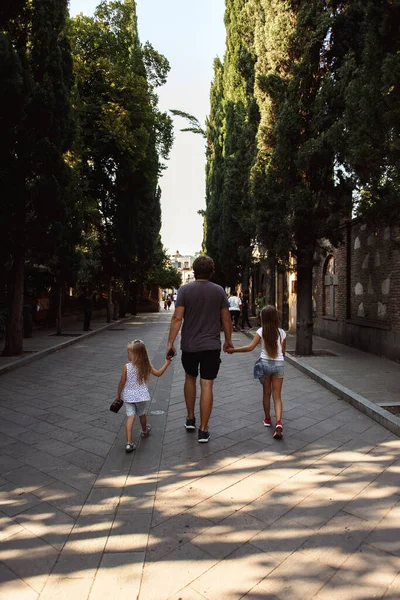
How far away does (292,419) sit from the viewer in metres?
5.71

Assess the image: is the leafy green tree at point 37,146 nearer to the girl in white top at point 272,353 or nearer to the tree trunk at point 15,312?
the tree trunk at point 15,312

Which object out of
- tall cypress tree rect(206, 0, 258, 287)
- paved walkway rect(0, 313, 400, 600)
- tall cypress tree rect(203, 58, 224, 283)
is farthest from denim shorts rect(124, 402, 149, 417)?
tall cypress tree rect(203, 58, 224, 283)

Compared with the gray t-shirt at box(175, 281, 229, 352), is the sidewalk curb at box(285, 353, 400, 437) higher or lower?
lower

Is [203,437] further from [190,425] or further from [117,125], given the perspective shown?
[117,125]

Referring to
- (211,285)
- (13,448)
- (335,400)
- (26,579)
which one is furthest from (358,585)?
(335,400)

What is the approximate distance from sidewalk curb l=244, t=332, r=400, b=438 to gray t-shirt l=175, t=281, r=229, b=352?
220cm

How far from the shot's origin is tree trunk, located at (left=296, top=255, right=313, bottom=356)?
11.3 m

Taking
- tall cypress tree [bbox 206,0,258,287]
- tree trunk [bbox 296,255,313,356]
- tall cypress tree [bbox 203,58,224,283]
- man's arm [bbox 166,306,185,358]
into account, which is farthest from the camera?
tall cypress tree [bbox 203,58,224,283]

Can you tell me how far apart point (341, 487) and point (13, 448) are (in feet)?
10.3

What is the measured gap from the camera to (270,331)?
16.7 ft

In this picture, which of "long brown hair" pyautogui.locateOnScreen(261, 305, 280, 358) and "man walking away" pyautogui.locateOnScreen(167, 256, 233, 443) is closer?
"man walking away" pyautogui.locateOnScreen(167, 256, 233, 443)

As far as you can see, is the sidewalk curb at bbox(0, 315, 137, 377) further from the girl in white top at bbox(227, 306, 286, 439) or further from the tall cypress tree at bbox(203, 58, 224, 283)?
the tall cypress tree at bbox(203, 58, 224, 283)

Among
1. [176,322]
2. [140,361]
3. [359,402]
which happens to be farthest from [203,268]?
[359,402]

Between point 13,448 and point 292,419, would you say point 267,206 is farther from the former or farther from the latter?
point 13,448
